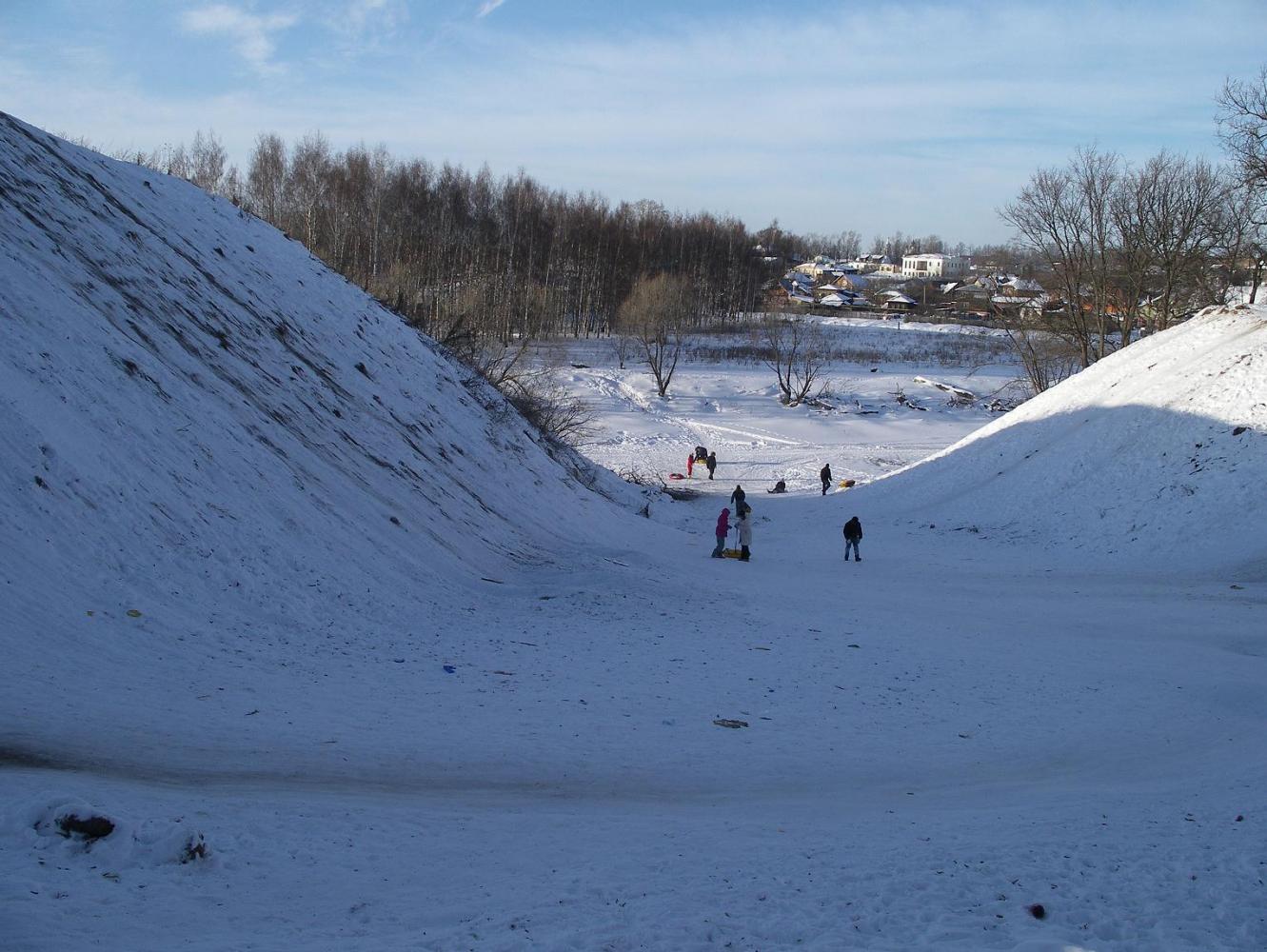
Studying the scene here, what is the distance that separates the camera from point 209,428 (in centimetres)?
1178

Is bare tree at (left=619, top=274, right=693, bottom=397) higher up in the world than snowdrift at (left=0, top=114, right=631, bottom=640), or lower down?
higher up

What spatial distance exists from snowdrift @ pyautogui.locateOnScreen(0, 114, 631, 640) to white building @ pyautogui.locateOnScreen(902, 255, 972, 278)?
168m

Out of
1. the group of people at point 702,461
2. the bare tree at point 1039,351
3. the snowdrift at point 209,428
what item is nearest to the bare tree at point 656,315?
the group of people at point 702,461

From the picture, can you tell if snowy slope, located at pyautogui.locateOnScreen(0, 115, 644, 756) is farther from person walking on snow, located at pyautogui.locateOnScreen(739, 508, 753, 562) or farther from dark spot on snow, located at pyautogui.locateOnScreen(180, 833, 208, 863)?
person walking on snow, located at pyautogui.locateOnScreen(739, 508, 753, 562)

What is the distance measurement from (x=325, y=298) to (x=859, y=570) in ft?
41.3

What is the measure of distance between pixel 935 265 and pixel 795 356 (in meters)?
123

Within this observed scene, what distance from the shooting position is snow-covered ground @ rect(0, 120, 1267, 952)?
4.85 meters

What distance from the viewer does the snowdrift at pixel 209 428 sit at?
352 inches

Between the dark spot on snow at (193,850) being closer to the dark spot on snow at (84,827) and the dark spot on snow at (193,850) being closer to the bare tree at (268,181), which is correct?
the dark spot on snow at (84,827)

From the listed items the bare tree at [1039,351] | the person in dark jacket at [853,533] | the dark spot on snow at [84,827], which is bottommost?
the person in dark jacket at [853,533]

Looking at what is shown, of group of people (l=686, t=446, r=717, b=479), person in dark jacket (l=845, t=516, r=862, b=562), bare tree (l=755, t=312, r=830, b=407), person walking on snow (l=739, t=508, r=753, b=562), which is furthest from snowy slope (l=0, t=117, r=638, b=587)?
bare tree (l=755, t=312, r=830, b=407)

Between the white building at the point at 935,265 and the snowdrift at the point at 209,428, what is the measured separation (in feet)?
551

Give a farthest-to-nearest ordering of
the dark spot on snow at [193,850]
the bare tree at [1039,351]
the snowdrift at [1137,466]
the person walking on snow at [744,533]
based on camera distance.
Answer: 1. the bare tree at [1039,351]
2. the person walking on snow at [744,533]
3. the snowdrift at [1137,466]
4. the dark spot on snow at [193,850]

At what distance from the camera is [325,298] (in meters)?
19.9
